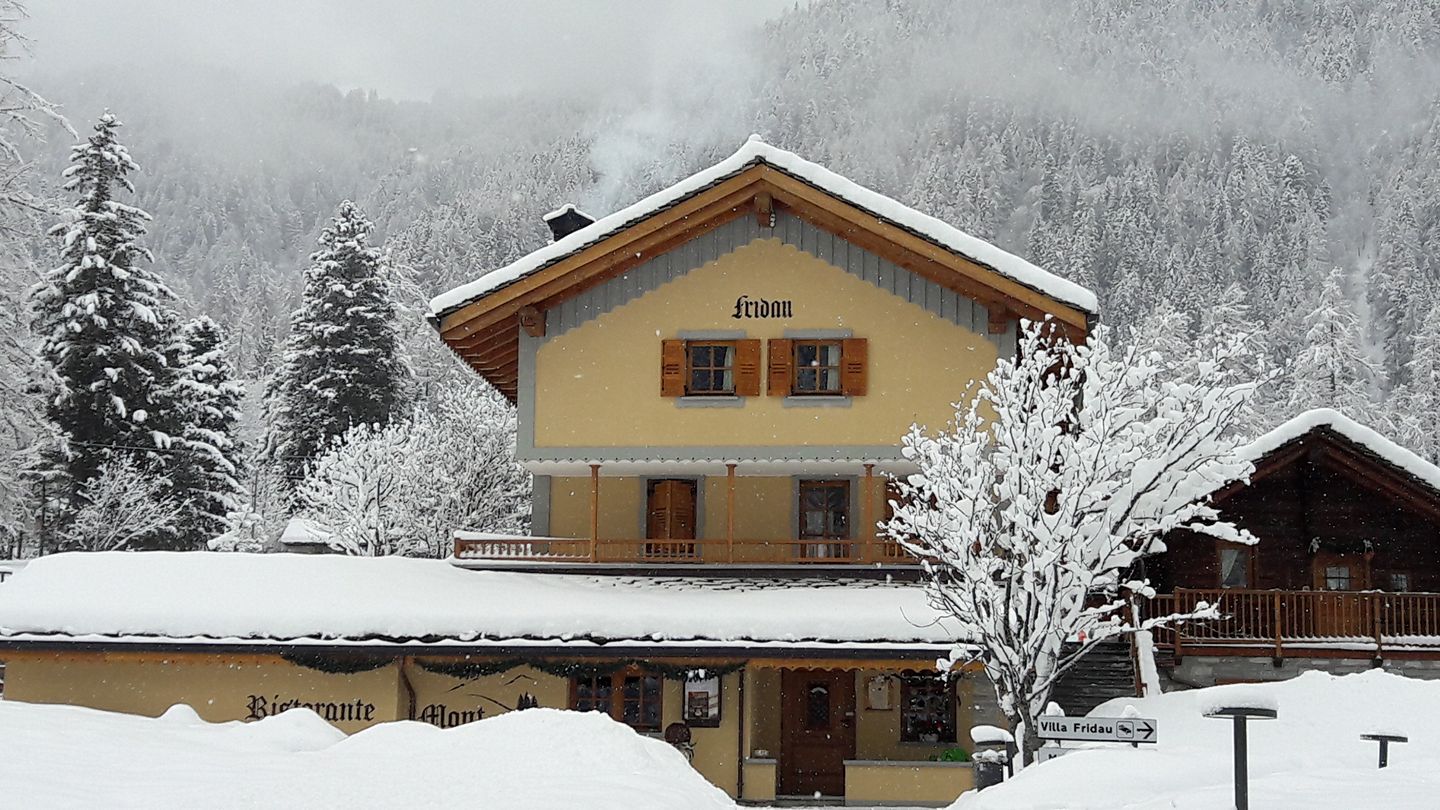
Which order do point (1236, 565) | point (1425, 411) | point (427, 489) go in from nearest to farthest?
point (1236, 565)
point (427, 489)
point (1425, 411)

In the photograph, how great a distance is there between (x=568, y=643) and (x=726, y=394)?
212 inches

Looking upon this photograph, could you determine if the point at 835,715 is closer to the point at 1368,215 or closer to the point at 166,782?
the point at 166,782

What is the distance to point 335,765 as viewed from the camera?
12.8 m

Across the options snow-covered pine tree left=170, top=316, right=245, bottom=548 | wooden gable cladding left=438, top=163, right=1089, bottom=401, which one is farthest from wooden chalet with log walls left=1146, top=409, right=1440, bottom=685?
snow-covered pine tree left=170, top=316, right=245, bottom=548

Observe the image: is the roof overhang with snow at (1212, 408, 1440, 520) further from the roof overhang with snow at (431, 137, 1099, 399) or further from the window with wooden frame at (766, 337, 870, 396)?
the window with wooden frame at (766, 337, 870, 396)

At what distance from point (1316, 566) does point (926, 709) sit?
330 inches

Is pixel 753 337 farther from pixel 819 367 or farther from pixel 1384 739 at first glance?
pixel 1384 739

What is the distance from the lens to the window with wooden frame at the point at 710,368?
23609 mm

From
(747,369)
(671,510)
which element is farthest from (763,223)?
(671,510)

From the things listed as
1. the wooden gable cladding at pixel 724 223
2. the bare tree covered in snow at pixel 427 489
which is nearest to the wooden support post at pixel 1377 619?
the wooden gable cladding at pixel 724 223

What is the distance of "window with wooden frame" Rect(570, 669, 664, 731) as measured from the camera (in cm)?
2195

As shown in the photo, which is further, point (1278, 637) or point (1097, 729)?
point (1278, 637)

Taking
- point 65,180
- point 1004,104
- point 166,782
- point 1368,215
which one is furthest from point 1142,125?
point 166,782

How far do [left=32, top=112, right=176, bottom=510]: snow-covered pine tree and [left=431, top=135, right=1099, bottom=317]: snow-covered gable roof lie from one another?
83.3 feet
